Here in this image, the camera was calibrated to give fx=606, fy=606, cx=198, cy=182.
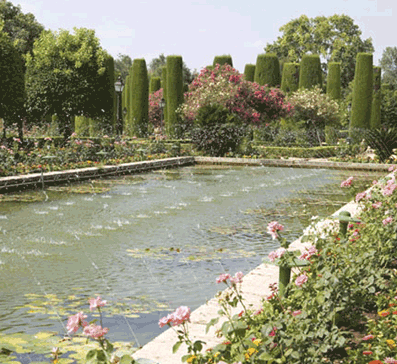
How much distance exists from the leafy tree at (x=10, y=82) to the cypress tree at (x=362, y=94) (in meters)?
17.0

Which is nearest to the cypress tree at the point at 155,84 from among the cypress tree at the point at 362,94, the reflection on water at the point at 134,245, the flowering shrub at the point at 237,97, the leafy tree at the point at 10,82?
the flowering shrub at the point at 237,97

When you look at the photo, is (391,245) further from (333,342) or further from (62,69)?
(62,69)

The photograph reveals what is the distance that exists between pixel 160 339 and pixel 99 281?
7.60 ft

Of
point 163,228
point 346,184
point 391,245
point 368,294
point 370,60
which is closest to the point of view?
point 368,294

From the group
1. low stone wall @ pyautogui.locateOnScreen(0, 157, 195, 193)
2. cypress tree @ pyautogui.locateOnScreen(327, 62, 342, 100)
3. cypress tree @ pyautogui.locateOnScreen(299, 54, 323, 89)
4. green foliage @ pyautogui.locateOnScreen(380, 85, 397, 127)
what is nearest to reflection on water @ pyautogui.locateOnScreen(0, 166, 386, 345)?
low stone wall @ pyautogui.locateOnScreen(0, 157, 195, 193)

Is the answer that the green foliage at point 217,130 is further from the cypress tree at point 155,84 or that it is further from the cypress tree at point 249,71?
the cypress tree at point 155,84

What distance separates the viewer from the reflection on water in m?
5.16

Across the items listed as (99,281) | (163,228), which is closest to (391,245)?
(99,281)

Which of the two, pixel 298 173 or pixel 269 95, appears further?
pixel 269 95

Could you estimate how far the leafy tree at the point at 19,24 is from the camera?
145 feet

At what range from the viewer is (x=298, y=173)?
→ 19609 millimetres

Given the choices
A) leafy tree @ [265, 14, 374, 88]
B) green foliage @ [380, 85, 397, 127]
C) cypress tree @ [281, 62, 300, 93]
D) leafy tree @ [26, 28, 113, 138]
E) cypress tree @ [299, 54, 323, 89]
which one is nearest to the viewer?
leafy tree @ [26, 28, 113, 138]

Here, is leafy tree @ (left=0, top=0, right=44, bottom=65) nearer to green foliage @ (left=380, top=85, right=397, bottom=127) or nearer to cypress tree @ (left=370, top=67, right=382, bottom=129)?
cypress tree @ (left=370, top=67, right=382, bottom=129)

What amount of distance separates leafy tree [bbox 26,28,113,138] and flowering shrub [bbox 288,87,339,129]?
9648mm
